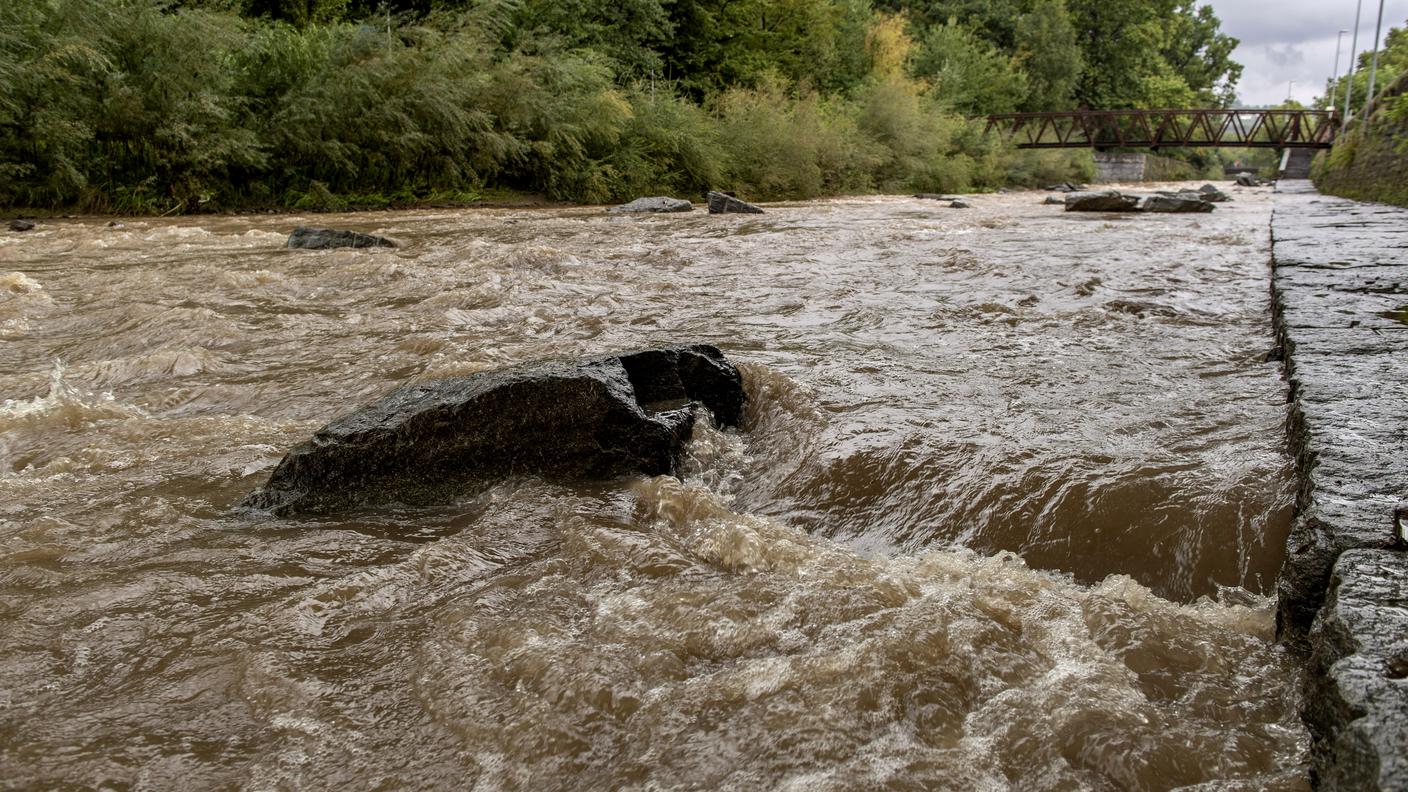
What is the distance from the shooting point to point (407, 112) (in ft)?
53.0

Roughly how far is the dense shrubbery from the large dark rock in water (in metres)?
13.0

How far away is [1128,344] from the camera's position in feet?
15.1

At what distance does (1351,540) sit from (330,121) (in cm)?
1645

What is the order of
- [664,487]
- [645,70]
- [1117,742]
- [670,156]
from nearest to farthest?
[1117,742] → [664,487] → [670,156] → [645,70]

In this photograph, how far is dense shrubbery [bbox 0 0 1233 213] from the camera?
43.1 ft

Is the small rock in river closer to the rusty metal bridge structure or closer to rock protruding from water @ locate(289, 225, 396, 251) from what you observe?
rock protruding from water @ locate(289, 225, 396, 251)

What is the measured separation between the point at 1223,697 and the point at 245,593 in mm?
2181

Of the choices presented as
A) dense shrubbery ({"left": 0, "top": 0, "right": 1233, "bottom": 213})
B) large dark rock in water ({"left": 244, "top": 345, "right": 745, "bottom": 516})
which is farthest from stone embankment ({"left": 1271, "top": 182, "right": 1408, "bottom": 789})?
dense shrubbery ({"left": 0, "top": 0, "right": 1233, "bottom": 213})

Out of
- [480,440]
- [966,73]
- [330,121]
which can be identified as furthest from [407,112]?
[966,73]

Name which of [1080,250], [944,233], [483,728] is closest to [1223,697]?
[483,728]

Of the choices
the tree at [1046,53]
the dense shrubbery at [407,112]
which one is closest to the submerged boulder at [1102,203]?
the dense shrubbery at [407,112]

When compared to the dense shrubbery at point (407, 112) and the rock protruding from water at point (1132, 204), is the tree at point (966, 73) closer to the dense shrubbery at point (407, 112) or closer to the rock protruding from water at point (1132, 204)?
the dense shrubbery at point (407, 112)

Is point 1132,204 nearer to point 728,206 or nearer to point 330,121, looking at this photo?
point 728,206

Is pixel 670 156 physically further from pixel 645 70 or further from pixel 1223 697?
pixel 1223 697
